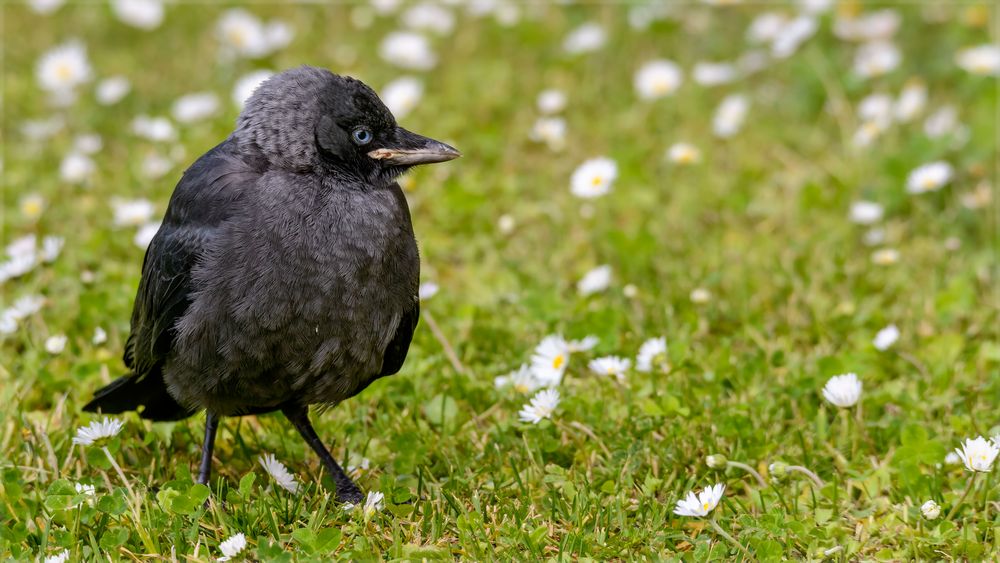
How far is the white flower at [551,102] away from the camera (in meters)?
6.25

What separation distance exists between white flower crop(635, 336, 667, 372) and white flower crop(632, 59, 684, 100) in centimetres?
256

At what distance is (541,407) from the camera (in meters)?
A: 3.76

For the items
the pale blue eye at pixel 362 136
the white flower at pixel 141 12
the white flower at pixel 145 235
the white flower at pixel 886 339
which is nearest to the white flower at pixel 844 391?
the white flower at pixel 886 339

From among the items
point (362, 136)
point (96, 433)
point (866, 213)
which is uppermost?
point (362, 136)

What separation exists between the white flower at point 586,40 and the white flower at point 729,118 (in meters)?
0.90

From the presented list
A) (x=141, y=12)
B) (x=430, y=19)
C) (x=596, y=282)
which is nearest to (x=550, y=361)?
(x=596, y=282)

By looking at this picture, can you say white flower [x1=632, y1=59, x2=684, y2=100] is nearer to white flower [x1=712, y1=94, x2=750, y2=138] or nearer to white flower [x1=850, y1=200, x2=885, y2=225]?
white flower [x1=712, y1=94, x2=750, y2=138]

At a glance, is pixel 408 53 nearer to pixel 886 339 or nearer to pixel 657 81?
pixel 657 81

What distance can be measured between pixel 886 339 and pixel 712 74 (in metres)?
2.57

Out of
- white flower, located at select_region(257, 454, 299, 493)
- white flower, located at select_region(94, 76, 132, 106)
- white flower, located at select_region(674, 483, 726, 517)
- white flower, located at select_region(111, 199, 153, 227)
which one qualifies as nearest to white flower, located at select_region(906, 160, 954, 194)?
white flower, located at select_region(674, 483, 726, 517)

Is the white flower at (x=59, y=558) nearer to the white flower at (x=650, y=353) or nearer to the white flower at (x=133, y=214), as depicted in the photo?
the white flower at (x=650, y=353)

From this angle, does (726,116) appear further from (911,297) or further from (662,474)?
(662,474)

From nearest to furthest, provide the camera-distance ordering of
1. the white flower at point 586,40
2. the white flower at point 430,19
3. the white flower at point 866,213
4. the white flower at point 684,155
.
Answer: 1. the white flower at point 866,213
2. the white flower at point 684,155
3. the white flower at point 586,40
4. the white flower at point 430,19

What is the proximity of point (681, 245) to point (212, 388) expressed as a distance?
8.17 feet
